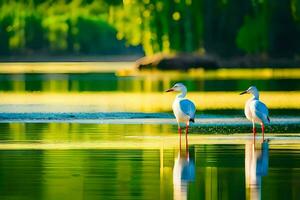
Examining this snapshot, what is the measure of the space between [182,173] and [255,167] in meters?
1.12

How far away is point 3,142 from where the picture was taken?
22578mm

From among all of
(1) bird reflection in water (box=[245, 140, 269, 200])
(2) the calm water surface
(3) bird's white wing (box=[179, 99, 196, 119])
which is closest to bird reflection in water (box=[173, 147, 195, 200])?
(2) the calm water surface

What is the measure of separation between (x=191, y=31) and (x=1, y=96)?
3061cm

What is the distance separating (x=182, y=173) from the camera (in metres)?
17.3

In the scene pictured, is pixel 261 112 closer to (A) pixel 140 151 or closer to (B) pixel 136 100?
(A) pixel 140 151

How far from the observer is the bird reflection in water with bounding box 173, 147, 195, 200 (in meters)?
15.3

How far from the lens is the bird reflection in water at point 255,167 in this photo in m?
15.4

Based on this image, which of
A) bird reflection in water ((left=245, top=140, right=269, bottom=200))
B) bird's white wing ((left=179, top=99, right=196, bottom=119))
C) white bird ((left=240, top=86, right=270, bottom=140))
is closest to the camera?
bird reflection in water ((left=245, top=140, right=269, bottom=200))

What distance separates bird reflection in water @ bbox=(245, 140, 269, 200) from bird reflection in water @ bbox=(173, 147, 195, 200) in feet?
2.20

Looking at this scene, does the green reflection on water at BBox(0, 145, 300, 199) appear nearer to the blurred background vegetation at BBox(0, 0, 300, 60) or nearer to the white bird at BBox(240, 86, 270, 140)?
the white bird at BBox(240, 86, 270, 140)

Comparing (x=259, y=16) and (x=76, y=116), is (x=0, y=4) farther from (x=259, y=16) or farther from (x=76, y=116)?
(x=76, y=116)

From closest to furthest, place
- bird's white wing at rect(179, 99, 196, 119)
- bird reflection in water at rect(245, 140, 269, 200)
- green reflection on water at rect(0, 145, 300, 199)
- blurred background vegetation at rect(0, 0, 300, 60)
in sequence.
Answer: green reflection on water at rect(0, 145, 300, 199) → bird reflection in water at rect(245, 140, 269, 200) → bird's white wing at rect(179, 99, 196, 119) → blurred background vegetation at rect(0, 0, 300, 60)

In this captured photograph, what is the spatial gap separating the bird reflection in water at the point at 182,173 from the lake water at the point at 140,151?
0.01m

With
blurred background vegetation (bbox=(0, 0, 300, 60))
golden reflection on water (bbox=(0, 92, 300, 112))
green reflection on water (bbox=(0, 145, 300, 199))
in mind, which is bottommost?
green reflection on water (bbox=(0, 145, 300, 199))
